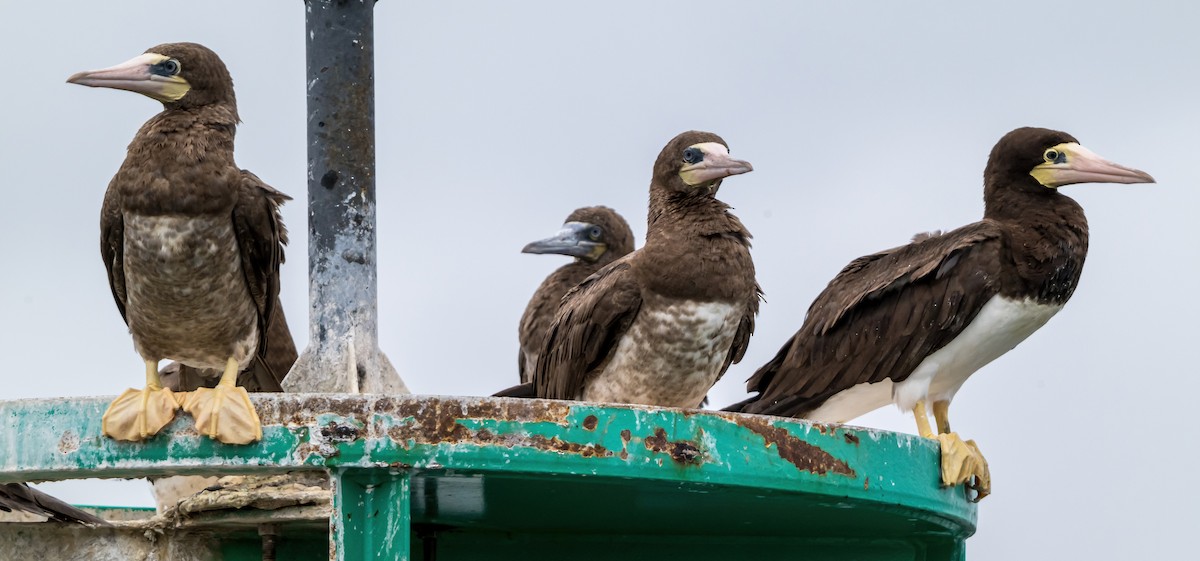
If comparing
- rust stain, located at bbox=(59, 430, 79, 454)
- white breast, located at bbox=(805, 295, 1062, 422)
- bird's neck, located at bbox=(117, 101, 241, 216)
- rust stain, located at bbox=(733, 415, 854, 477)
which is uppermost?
bird's neck, located at bbox=(117, 101, 241, 216)

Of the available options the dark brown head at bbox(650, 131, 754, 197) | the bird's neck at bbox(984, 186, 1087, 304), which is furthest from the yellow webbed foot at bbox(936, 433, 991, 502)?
the dark brown head at bbox(650, 131, 754, 197)

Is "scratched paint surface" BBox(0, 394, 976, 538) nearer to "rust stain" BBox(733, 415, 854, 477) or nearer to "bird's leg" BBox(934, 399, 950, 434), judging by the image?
"rust stain" BBox(733, 415, 854, 477)

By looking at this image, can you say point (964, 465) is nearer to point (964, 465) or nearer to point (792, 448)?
point (964, 465)

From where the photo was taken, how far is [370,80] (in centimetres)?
815

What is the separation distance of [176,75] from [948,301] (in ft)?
13.8

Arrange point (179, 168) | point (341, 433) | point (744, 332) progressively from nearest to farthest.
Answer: point (341, 433), point (179, 168), point (744, 332)

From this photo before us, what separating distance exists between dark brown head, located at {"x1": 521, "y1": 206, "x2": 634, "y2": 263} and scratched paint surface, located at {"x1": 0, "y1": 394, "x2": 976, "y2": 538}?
571 centimetres

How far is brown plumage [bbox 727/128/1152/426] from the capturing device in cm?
895

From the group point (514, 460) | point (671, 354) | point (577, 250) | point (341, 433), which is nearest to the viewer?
point (341, 433)

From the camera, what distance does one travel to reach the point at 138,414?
5.51m

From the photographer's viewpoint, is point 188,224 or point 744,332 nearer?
point 188,224

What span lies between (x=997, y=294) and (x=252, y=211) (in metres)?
4.01

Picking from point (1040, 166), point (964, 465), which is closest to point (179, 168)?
point (964, 465)

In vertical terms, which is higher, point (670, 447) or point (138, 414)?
point (138, 414)
